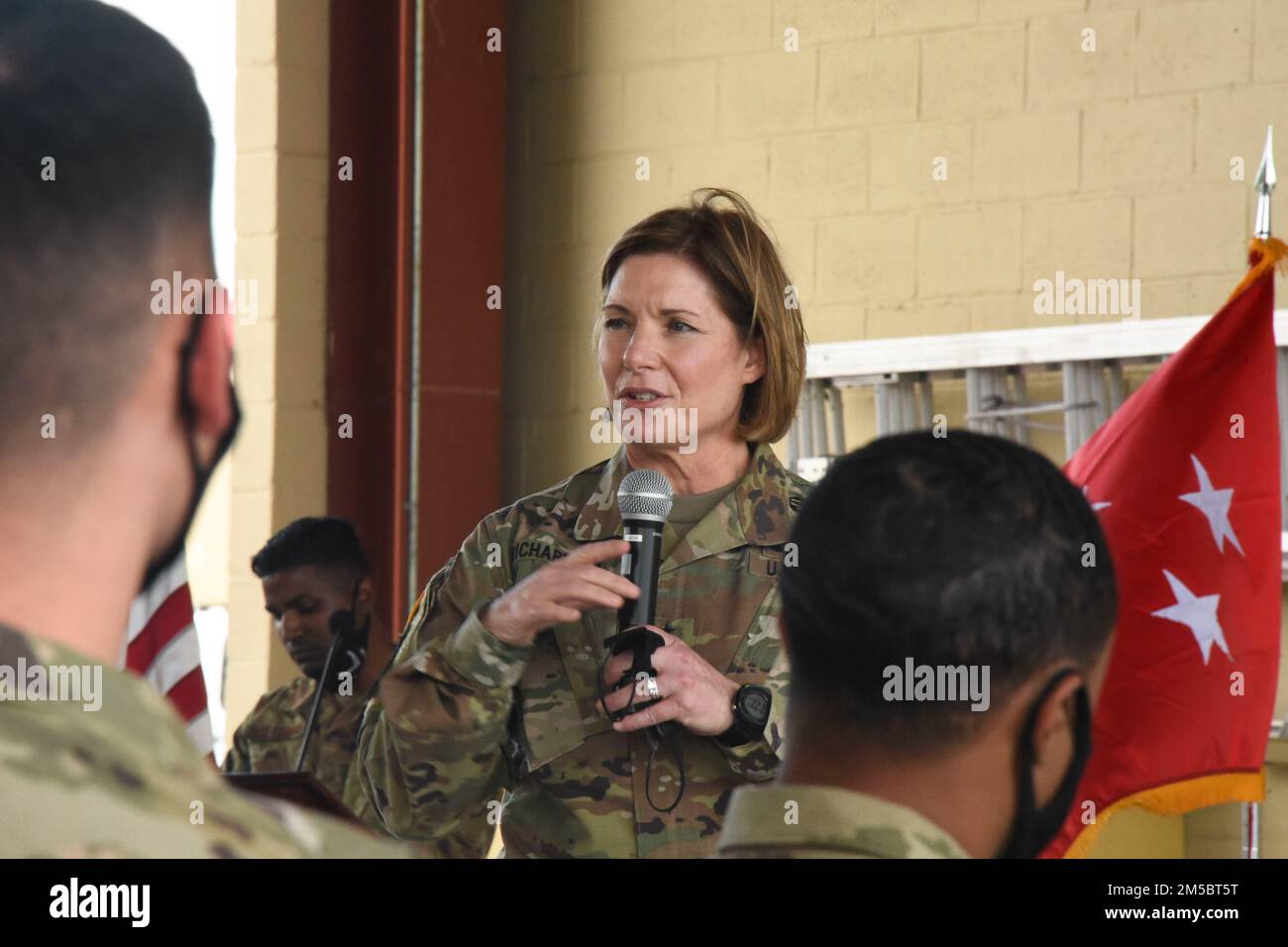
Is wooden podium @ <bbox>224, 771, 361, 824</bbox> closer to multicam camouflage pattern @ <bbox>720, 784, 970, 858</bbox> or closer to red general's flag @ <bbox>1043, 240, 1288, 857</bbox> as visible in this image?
multicam camouflage pattern @ <bbox>720, 784, 970, 858</bbox>

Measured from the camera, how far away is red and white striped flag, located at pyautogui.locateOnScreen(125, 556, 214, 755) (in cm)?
344

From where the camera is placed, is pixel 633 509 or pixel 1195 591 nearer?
pixel 633 509

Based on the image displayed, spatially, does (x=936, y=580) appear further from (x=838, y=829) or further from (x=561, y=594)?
(x=561, y=594)

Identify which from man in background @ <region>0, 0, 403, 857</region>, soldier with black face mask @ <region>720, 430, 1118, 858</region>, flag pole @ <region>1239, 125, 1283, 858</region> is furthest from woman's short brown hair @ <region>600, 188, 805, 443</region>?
flag pole @ <region>1239, 125, 1283, 858</region>

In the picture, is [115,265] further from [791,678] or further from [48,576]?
[791,678]

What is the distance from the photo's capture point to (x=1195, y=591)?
3.01 meters

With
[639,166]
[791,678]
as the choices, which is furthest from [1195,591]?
[639,166]

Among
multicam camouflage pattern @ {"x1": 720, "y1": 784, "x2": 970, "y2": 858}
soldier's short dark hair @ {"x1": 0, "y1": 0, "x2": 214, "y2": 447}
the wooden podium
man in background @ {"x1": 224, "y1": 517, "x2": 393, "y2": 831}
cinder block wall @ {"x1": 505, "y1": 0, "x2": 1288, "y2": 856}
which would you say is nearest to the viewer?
soldier's short dark hair @ {"x1": 0, "y1": 0, "x2": 214, "y2": 447}

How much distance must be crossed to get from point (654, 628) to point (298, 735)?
1.75 metres

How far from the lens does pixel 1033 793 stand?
1132 millimetres

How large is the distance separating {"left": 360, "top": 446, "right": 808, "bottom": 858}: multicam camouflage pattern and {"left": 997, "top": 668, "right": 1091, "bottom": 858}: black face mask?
0.77 metres

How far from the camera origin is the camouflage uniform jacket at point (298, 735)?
3156 mm
